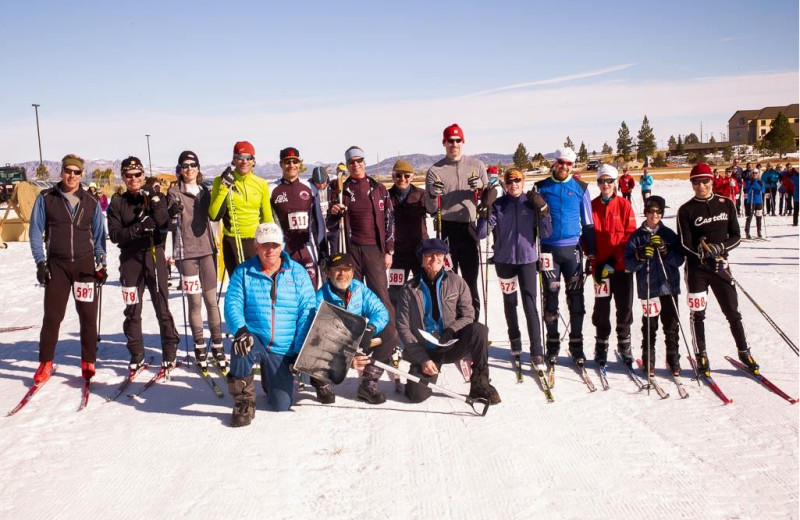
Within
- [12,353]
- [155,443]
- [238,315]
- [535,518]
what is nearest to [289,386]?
[238,315]

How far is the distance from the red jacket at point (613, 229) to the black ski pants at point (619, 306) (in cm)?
16

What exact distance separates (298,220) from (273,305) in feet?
4.58

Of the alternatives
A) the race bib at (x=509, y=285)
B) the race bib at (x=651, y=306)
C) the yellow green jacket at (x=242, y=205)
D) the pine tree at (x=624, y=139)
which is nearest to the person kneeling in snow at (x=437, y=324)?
the race bib at (x=509, y=285)

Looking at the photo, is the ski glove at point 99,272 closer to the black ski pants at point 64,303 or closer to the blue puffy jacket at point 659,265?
the black ski pants at point 64,303

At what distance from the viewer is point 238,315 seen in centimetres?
500

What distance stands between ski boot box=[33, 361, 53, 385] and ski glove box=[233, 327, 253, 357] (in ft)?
8.30

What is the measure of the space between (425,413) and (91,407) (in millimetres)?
3099

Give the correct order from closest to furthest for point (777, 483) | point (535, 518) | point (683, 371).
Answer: point (535, 518) → point (777, 483) → point (683, 371)

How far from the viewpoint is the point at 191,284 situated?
6145 mm

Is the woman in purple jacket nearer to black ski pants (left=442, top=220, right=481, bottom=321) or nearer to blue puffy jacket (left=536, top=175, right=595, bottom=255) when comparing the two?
blue puffy jacket (left=536, top=175, right=595, bottom=255)

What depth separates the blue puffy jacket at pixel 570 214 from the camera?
5918 mm

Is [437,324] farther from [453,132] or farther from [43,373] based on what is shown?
[43,373]

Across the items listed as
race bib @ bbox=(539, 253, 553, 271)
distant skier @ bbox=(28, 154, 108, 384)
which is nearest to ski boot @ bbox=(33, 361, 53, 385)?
distant skier @ bbox=(28, 154, 108, 384)

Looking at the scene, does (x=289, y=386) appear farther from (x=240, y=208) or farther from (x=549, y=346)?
(x=549, y=346)
